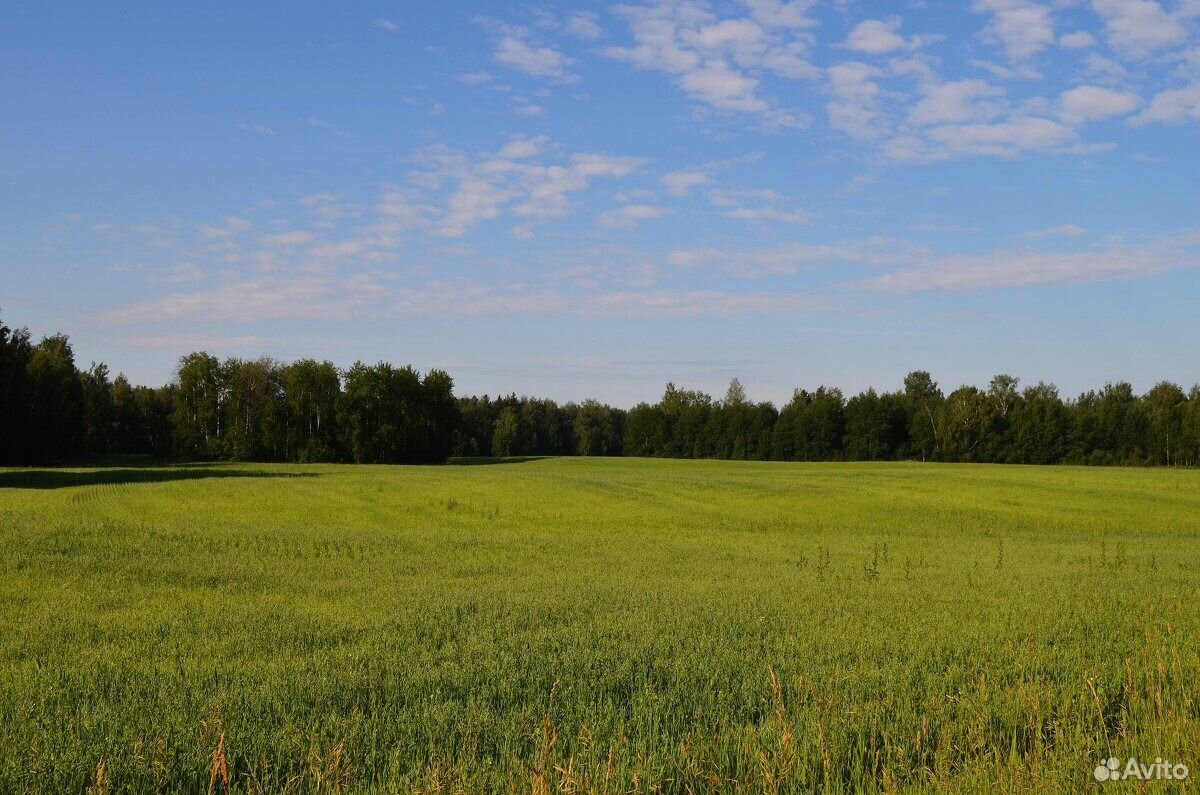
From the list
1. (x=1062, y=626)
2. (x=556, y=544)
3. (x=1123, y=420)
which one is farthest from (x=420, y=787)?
(x=1123, y=420)

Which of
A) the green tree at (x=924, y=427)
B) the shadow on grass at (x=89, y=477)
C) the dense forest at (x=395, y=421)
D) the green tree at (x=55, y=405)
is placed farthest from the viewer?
the green tree at (x=924, y=427)

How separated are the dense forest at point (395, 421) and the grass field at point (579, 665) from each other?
6447 centimetres

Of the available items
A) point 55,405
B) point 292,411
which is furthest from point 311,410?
point 55,405

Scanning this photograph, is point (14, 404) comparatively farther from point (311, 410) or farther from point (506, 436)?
point (506, 436)

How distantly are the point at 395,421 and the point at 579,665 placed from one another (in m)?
82.3

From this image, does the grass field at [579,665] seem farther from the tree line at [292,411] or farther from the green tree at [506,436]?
the green tree at [506,436]

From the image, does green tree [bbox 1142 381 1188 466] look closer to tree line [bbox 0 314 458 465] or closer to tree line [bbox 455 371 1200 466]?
tree line [bbox 455 371 1200 466]

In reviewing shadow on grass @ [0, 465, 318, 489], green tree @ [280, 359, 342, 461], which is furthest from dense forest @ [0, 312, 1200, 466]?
shadow on grass @ [0, 465, 318, 489]

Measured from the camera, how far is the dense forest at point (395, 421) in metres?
85.4

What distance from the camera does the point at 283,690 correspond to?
8109mm

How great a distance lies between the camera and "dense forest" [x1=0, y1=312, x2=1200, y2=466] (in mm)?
85375

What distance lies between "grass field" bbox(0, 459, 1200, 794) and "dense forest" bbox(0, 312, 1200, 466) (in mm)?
64474

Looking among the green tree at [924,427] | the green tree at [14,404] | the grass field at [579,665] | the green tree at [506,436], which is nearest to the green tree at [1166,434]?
the green tree at [924,427]

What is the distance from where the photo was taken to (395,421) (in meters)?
89.1
